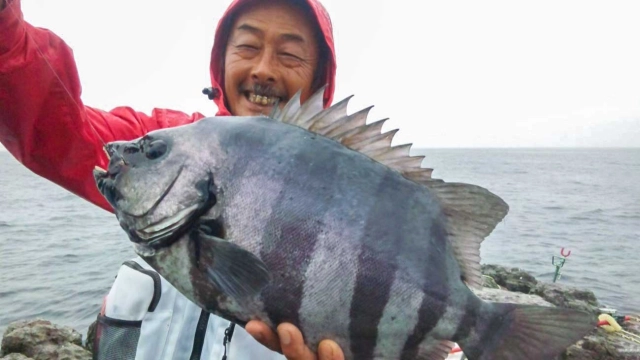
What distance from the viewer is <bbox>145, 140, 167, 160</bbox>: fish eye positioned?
5.59 ft

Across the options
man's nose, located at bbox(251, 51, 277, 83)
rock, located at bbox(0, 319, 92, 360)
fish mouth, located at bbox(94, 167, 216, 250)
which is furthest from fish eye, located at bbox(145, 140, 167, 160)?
rock, located at bbox(0, 319, 92, 360)

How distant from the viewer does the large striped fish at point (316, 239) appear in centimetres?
161

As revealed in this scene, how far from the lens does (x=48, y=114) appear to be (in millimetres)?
2506

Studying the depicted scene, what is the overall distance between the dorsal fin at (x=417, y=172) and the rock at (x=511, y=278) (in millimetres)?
9602

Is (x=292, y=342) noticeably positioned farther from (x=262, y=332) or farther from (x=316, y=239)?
(x=316, y=239)

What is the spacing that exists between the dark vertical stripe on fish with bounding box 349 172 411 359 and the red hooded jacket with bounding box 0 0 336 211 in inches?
58.5

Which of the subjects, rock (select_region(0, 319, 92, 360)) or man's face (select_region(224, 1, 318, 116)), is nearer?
man's face (select_region(224, 1, 318, 116))

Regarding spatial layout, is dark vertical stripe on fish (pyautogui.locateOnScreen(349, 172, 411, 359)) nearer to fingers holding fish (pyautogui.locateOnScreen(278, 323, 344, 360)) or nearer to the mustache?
fingers holding fish (pyautogui.locateOnScreen(278, 323, 344, 360))

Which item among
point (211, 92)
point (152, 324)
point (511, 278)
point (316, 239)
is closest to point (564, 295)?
point (511, 278)

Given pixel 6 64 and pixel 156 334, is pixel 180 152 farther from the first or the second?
pixel 156 334

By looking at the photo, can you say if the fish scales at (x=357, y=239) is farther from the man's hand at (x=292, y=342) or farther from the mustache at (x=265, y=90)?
the mustache at (x=265, y=90)

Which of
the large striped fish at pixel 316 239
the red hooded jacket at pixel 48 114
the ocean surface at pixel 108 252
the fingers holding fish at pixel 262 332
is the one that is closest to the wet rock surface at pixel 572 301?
the ocean surface at pixel 108 252

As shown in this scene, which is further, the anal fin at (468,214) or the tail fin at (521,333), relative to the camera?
the anal fin at (468,214)

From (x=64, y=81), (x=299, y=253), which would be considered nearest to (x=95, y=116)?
(x=64, y=81)
